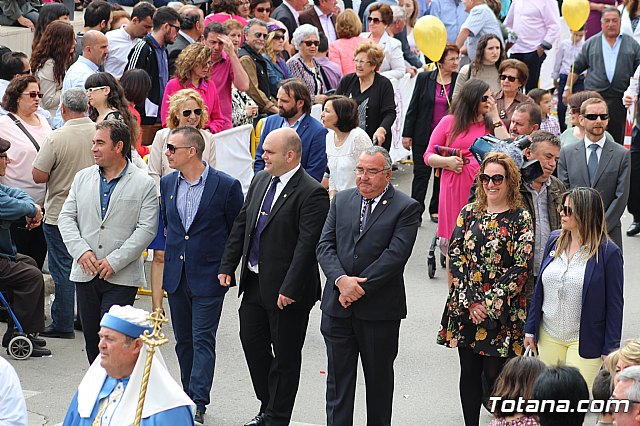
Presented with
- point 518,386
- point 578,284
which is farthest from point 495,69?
point 518,386

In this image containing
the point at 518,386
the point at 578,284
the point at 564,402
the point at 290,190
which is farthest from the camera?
the point at 290,190

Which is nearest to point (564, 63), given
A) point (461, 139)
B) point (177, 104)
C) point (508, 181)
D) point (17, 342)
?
point (461, 139)

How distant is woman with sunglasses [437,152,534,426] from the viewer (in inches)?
309

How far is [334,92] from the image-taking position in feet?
43.6

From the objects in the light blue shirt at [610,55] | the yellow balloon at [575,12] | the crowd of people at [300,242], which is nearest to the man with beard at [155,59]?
the crowd of people at [300,242]

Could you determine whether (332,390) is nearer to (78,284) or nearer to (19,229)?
(78,284)

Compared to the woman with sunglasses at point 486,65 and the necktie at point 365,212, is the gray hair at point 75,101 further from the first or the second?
the woman with sunglasses at point 486,65

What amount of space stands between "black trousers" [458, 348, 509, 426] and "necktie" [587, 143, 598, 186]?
2261 millimetres

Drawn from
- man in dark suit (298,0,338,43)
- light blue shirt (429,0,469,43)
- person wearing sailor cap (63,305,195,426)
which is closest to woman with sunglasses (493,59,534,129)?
man in dark suit (298,0,338,43)

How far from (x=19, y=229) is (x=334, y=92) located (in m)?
4.44

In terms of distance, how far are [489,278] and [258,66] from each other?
5.98 meters

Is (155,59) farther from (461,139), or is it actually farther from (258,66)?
(461,139)

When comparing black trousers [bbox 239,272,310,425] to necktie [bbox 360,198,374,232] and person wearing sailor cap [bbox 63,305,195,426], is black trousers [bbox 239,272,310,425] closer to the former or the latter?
necktie [bbox 360,198,374,232]

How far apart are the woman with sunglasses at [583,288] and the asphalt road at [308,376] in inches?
49.3
